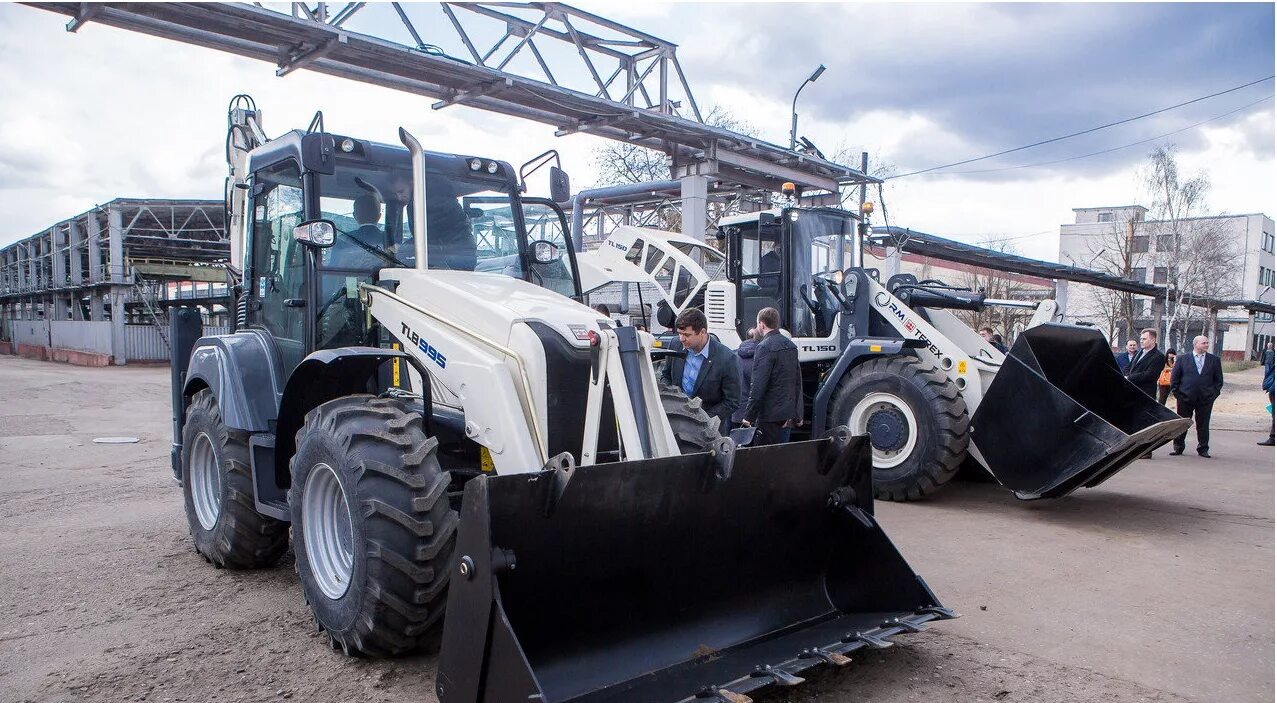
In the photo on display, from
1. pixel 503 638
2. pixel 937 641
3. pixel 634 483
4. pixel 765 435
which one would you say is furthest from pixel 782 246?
pixel 503 638

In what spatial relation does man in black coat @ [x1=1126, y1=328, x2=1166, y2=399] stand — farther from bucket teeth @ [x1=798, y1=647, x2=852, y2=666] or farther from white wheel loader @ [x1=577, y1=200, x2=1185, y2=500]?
bucket teeth @ [x1=798, y1=647, x2=852, y2=666]

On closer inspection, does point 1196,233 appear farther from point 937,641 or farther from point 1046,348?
point 937,641

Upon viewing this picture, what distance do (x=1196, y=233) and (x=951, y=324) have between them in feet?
105

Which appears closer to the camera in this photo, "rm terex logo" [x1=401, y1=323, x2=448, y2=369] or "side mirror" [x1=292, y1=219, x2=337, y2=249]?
"rm terex logo" [x1=401, y1=323, x2=448, y2=369]

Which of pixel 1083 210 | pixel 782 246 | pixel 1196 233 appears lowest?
pixel 782 246

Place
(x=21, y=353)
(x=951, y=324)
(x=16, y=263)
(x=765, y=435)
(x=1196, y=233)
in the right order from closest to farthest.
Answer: (x=765, y=435) < (x=951, y=324) < (x=1196, y=233) < (x=21, y=353) < (x=16, y=263)

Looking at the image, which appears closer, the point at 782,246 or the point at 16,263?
the point at 782,246

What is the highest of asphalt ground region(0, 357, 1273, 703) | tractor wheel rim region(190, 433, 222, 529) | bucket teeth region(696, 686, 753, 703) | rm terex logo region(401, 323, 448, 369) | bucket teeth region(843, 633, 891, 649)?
rm terex logo region(401, 323, 448, 369)

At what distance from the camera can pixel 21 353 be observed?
3728 cm

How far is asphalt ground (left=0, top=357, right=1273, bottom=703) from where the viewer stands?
3.67 m

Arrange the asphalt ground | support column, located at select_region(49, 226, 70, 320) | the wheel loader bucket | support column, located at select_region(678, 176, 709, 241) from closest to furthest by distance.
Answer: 1. the wheel loader bucket
2. the asphalt ground
3. support column, located at select_region(678, 176, 709, 241)
4. support column, located at select_region(49, 226, 70, 320)

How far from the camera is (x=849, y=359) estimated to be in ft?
26.6

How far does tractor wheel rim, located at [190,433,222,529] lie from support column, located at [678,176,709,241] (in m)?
11.1

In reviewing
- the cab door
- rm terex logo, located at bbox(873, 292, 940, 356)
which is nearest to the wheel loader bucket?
the cab door
